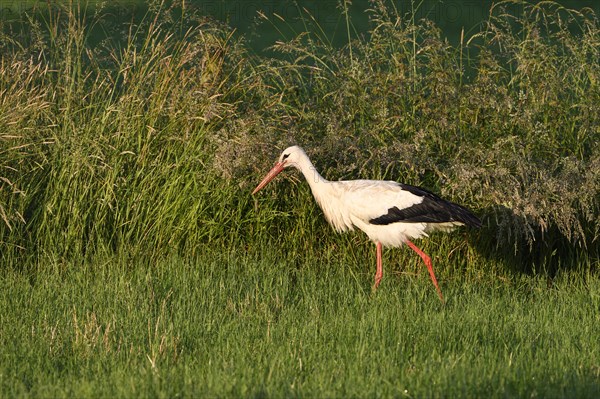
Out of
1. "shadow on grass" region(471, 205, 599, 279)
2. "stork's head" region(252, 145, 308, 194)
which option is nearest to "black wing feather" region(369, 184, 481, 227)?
"shadow on grass" region(471, 205, 599, 279)

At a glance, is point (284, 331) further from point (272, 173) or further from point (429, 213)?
point (272, 173)

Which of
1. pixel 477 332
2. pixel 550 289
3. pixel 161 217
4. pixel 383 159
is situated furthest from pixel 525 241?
pixel 161 217

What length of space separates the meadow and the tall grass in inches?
0.8

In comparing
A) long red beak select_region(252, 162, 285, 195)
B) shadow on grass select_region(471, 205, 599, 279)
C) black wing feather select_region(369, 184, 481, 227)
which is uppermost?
long red beak select_region(252, 162, 285, 195)

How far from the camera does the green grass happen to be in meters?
4.72

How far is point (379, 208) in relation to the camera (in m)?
7.30

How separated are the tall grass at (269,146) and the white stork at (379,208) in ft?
0.80

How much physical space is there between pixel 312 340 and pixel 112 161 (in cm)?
285

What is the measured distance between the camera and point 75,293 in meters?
6.54

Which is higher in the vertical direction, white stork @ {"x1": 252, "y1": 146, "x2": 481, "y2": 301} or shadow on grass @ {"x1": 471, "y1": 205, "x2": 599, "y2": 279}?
white stork @ {"x1": 252, "y1": 146, "x2": 481, "y2": 301}

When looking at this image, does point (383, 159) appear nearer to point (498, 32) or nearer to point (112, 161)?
point (498, 32)

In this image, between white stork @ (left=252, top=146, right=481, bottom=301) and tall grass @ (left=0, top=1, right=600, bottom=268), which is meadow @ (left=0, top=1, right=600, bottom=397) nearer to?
tall grass @ (left=0, top=1, right=600, bottom=268)

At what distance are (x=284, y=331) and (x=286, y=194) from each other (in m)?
2.49

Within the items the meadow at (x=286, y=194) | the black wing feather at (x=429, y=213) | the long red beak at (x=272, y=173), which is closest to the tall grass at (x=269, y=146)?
the meadow at (x=286, y=194)
